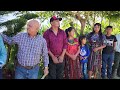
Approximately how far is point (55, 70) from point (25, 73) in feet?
2.43

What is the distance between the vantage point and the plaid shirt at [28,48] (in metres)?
5.55

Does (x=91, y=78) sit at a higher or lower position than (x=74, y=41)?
lower

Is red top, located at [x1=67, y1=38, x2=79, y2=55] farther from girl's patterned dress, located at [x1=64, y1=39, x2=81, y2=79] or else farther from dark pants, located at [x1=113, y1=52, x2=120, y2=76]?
dark pants, located at [x1=113, y1=52, x2=120, y2=76]

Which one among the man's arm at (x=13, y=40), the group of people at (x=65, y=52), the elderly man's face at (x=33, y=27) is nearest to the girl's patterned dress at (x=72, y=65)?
the group of people at (x=65, y=52)

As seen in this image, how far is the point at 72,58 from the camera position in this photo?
20.6 feet

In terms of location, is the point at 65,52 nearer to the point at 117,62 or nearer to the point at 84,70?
the point at 84,70

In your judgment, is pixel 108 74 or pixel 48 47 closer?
pixel 48 47

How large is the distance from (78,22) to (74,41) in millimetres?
466

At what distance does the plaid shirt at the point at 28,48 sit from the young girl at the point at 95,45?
1.18 metres

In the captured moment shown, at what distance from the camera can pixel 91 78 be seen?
253 inches

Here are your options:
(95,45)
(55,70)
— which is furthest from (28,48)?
(95,45)

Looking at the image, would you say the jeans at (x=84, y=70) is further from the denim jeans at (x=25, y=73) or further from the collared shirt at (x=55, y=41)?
the denim jeans at (x=25, y=73)
